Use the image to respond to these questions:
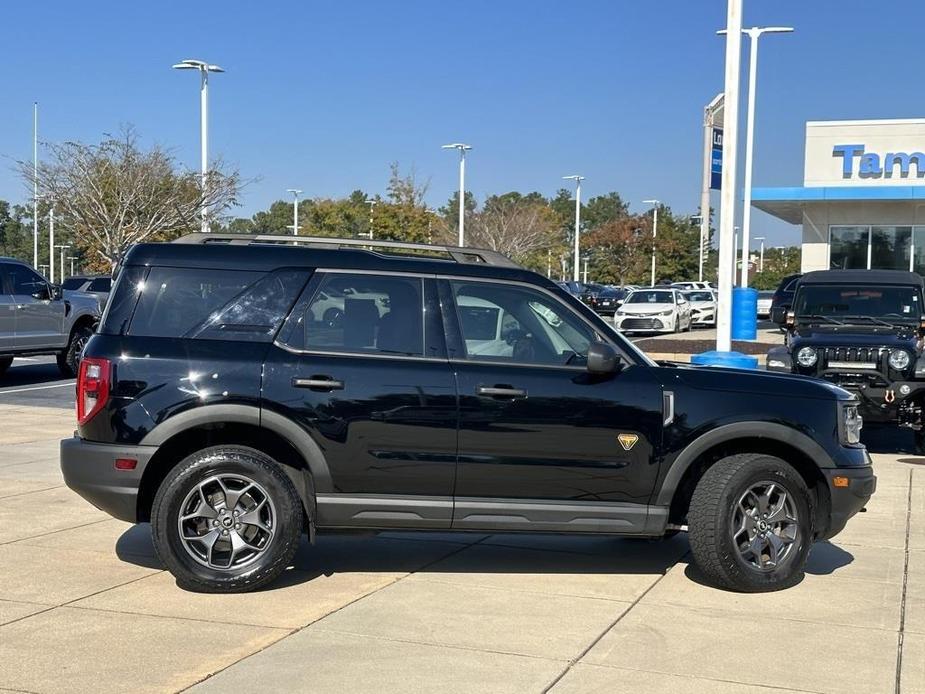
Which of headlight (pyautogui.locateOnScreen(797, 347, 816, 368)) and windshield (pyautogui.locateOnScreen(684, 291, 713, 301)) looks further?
windshield (pyautogui.locateOnScreen(684, 291, 713, 301))

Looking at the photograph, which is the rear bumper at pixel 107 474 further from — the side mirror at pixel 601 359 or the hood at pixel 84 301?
the hood at pixel 84 301

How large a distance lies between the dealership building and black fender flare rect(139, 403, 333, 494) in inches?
1185

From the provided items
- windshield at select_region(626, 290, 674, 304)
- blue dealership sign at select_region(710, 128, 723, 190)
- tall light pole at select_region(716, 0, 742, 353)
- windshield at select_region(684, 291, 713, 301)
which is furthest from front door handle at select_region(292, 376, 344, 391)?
windshield at select_region(684, 291, 713, 301)

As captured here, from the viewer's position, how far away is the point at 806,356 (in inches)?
482

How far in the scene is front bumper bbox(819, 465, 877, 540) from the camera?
6.81 m

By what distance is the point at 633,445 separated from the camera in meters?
6.59

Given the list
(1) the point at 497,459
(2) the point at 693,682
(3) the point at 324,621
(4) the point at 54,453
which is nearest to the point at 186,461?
(3) the point at 324,621

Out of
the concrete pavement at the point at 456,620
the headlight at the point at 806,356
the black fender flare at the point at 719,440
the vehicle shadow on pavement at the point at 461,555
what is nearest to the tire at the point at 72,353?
the concrete pavement at the point at 456,620

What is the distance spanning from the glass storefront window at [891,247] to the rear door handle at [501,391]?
30919 mm

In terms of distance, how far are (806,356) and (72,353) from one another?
13.1 meters

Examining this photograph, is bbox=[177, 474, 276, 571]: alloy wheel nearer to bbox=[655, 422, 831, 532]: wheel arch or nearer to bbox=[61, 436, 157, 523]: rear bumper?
bbox=[61, 436, 157, 523]: rear bumper

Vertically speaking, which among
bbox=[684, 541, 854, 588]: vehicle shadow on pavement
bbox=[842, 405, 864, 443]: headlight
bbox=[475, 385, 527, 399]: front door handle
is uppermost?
bbox=[475, 385, 527, 399]: front door handle

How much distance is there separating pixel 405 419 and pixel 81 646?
202 centimetres

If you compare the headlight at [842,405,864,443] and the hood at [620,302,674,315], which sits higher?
the hood at [620,302,674,315]
